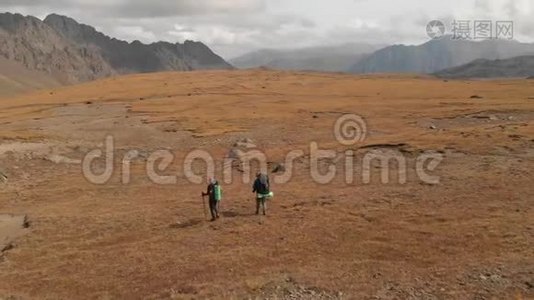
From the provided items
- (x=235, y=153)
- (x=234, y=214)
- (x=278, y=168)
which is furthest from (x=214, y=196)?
(x=235, y=153)

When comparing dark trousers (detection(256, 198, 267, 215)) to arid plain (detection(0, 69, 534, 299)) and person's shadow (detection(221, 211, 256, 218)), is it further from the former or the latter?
arid plain (detection(0, 69, 534, 299))

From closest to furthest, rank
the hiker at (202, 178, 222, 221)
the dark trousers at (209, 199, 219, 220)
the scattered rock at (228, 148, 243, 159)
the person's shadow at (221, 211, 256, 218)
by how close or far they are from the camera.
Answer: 1. the hiker at (202, 178, 222, 221)
2. the dark trousers at (209, 199, 219, 220)
3. the person's shadow at (221, 211, 256, 218)
4. the scattered rock at (228, 148, 243, 159)

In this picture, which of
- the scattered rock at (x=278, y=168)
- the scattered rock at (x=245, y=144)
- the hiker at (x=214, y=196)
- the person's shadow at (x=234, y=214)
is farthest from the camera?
→ the scattered rock at (x=245, y=144)

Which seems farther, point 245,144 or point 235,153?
point 245,144

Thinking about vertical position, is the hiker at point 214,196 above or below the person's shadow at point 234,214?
above

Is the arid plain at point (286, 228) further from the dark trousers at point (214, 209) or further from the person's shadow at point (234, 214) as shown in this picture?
the dark trousers at point (214, 209)

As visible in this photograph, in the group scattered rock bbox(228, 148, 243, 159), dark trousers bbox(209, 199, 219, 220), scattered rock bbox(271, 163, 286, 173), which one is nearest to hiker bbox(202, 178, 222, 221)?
dark trousers bbox(209, 199, 219, 220)

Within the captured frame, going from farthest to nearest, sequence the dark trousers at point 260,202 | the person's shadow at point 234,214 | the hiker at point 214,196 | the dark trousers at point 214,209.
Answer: the person's shadow at point 234,214
the dark trousers at point 260,202
the dark trousers at point 214,209
the hiker at point 214,196

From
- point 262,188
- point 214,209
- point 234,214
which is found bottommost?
point 234,214

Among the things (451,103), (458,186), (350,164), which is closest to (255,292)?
(458,186)

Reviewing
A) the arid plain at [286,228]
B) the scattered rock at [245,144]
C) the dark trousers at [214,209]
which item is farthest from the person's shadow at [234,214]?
the scattered rock at [245,144]

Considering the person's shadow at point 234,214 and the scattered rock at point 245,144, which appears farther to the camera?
the scattered rock at point 245,144

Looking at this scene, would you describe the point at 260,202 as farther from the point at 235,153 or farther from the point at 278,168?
the point at 235,153

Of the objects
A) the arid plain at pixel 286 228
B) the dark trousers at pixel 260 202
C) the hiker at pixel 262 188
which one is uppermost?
the hiker at pixel 262 188
